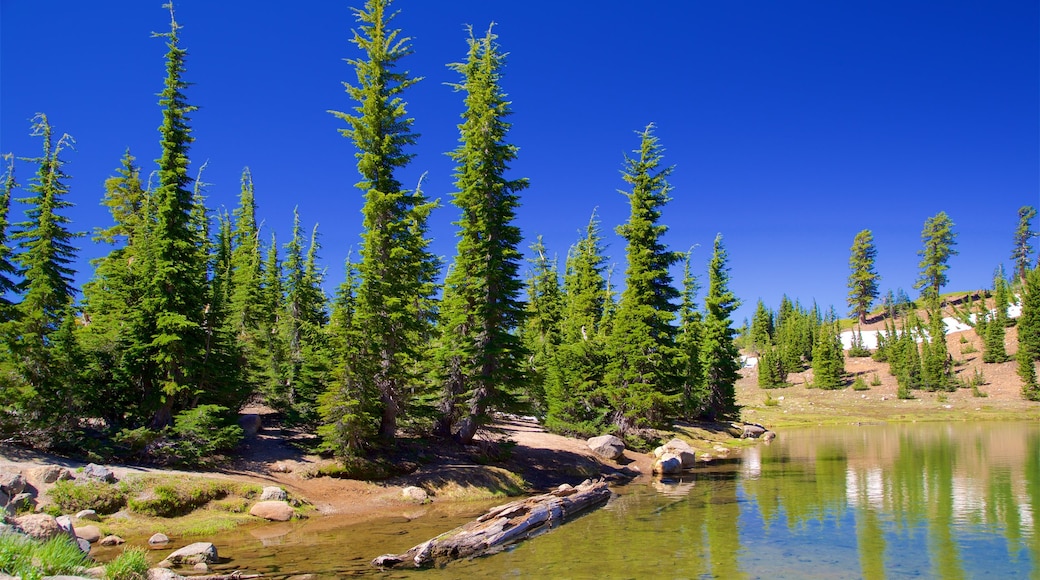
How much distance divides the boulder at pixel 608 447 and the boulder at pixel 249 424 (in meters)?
19.1

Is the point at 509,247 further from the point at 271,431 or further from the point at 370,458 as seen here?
the point at 271,431

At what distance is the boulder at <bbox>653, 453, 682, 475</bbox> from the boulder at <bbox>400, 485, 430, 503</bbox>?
14986 millimetres

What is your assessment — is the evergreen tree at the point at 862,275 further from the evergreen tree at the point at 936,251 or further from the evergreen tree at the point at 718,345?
the evergreen tree at the point at 718,345

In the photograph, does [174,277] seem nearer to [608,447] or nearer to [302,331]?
[302,331]

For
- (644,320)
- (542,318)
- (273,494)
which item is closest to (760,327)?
(542,318)

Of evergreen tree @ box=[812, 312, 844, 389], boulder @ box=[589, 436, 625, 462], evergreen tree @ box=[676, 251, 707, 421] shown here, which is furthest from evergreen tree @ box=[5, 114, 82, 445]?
evergreen tree @ box=[812, 312, 844, 389]

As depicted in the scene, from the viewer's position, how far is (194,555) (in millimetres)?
14852

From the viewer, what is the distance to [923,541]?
16.4 meters

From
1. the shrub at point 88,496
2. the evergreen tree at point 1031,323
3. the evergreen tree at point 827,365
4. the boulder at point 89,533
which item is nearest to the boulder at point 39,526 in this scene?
the boulder at point 89,533

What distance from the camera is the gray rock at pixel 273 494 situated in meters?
21.5

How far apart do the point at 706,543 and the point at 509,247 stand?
738 inches

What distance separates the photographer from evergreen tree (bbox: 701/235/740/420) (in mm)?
58562

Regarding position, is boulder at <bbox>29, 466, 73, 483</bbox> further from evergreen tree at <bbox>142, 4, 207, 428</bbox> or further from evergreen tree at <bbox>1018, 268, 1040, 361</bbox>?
evergreen tree at <bbox>1018, 268, 1040, 361</bbox>

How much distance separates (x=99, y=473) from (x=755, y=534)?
70.4 ft
